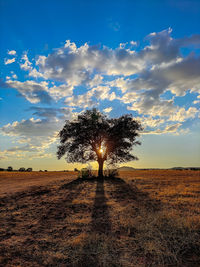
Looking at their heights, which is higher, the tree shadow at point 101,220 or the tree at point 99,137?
the tree at point 99,137

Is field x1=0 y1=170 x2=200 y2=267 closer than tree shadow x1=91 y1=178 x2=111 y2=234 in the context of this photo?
Yes

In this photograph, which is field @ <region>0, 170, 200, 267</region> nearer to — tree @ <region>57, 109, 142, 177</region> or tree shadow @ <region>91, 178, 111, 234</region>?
tree shadow @ <region>91, 178, 111, 234</region>

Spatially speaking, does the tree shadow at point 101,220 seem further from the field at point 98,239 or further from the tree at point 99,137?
the tree at point 99,137

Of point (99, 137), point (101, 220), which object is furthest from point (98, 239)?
point (99, 137)

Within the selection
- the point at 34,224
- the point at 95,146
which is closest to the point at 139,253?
the point at 34,224

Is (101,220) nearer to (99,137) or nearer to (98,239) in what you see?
(98,239)

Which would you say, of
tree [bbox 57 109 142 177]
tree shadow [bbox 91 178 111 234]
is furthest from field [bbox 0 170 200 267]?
tree [bbox 57 109 142 177]

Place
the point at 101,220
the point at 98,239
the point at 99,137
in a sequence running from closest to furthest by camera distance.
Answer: the point at 98,239 < the point at 101,220 < the point at 99,137

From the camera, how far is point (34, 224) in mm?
6969

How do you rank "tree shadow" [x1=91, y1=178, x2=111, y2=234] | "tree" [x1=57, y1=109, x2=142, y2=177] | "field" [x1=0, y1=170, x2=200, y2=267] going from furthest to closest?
"tree" [x1=57, y1=109, x2=142, y2=177] < "tree shadow" [x1=91, y1=178, x2=111, y2=234] < "field" [x1=0, y1=170, x2=200, y2=267]

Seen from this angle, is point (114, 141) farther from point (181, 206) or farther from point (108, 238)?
point (108, 238)

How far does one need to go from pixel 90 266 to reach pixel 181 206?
21.9 ft

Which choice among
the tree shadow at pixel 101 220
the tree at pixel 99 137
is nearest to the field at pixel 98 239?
the tree shadow at pixel 101 220

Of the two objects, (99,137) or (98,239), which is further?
(99,137)
